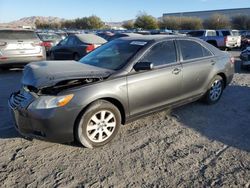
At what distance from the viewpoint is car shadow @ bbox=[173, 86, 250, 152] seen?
13.9 ft

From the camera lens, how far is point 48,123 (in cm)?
350

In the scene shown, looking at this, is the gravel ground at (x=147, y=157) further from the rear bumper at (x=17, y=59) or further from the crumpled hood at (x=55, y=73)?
the rear bumper at (x=17, y=59)

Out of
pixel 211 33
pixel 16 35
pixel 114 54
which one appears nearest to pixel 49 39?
pixel 16 35

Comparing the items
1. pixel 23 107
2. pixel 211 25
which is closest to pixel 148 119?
pixel 23 107

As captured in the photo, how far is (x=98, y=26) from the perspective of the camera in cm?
7350

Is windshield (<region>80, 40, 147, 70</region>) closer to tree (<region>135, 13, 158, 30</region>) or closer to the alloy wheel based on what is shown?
the alloy wheel

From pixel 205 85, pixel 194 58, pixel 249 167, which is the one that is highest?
pixel 194 58

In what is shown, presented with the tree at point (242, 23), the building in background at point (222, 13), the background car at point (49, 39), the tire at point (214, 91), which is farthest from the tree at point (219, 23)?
the tire at point (214, 91)

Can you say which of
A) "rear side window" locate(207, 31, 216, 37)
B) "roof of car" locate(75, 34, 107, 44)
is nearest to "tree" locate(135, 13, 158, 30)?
"rear side window" locate(207, 31, 216, 37)

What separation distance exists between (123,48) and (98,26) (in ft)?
234

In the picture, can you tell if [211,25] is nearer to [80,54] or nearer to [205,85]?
[80,54]

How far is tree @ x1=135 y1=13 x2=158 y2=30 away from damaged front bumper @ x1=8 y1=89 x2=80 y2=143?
5604cm

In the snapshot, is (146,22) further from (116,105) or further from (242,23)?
(116,105)

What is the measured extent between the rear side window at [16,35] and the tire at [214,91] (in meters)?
6.47
